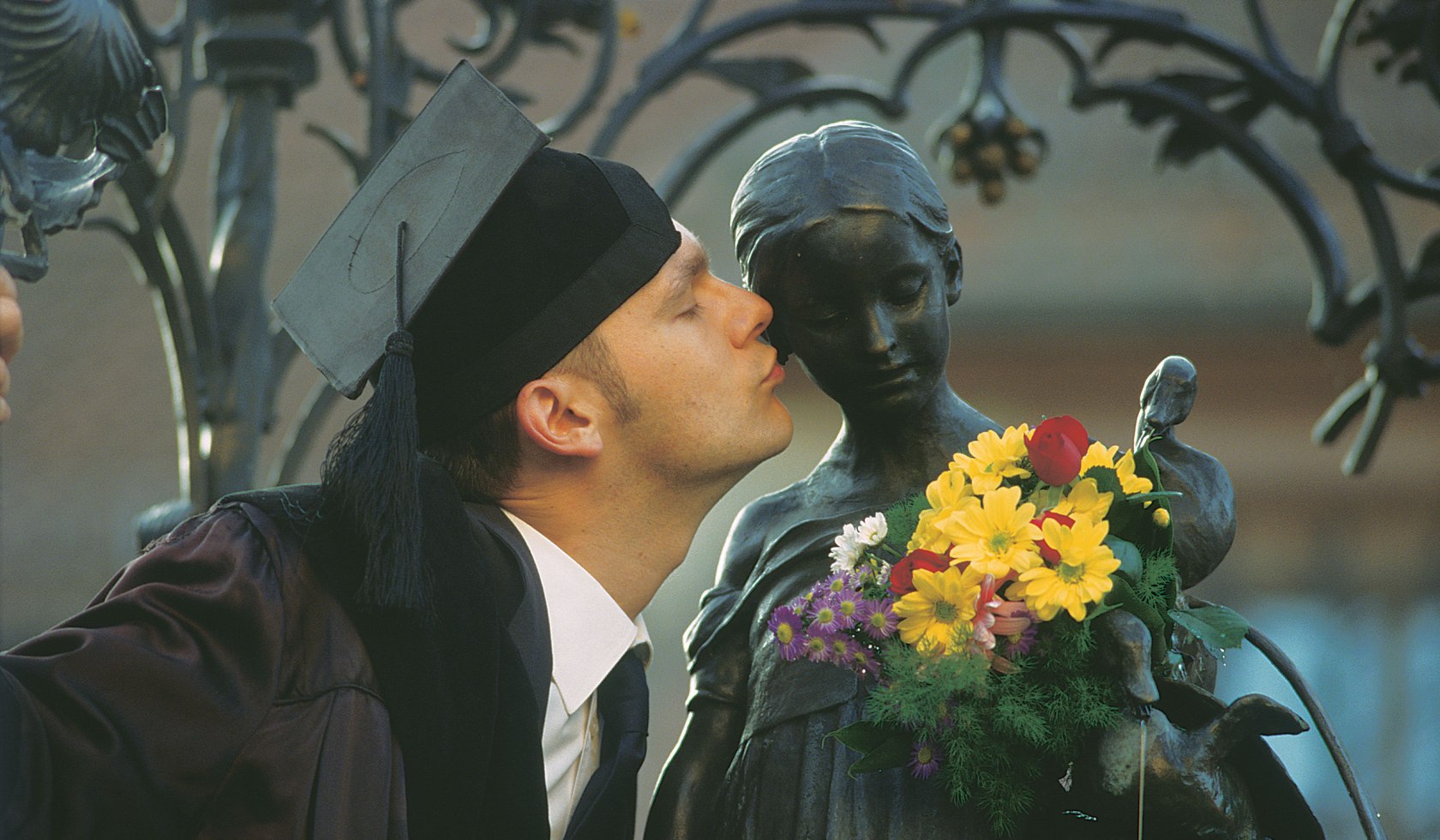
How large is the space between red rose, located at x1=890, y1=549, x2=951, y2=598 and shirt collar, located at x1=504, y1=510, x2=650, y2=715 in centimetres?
30

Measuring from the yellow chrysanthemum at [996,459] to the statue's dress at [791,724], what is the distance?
20 centimetres

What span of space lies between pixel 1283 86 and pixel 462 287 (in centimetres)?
179

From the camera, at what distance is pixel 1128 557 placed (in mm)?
1399

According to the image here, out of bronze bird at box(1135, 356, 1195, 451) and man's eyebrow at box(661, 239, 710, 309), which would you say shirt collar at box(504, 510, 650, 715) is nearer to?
man's eyebrow at box(661, 239, 710, 309)

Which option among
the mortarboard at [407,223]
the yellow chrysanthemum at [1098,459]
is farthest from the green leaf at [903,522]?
the mortarboard at [407,223]

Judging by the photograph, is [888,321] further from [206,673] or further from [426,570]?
[206,673]

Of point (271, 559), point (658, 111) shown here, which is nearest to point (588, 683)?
point (271, 559)

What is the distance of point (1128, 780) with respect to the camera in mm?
1360

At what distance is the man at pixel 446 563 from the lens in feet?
4.31

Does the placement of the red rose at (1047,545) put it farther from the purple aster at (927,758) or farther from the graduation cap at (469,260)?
the graduation cap at (469,260)

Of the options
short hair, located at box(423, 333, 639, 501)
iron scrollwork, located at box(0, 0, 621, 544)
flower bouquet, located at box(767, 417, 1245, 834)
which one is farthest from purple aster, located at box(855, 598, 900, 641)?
iron scrollwork, located at box(0, 0, 621, 544)

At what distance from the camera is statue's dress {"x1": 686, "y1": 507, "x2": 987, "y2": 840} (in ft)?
4.94

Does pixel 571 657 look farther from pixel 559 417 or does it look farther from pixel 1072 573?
pixel 1072 573

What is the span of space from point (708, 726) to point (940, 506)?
0.35 meters
